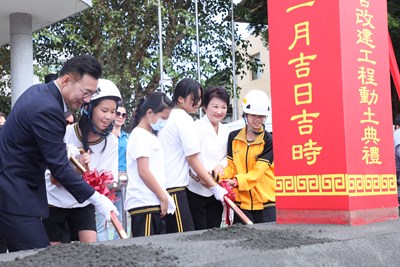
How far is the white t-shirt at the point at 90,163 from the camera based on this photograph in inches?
123

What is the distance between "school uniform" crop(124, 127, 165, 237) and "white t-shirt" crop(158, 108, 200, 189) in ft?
0.81

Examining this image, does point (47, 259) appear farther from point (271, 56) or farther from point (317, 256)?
point (271, 56)

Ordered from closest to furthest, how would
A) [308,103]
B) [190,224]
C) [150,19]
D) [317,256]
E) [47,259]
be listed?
[47,259] → [317,256] → [308,103] → [190,224] → [150,19]

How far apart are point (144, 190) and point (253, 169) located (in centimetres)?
92

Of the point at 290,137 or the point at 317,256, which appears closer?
the point at 317,256

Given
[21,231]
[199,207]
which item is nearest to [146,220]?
[199,207]

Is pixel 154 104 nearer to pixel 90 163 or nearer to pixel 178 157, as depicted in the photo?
pixel 178 157

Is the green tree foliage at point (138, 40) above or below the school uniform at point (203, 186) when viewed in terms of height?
above

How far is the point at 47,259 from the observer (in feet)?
5.75

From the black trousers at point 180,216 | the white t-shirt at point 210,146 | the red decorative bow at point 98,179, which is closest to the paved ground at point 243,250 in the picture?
the red decorative bow at point 98,179

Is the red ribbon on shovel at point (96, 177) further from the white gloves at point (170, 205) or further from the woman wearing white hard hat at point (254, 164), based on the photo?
the woman wearing white hard hat at point (254, 164)

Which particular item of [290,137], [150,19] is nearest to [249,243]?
[290,137]

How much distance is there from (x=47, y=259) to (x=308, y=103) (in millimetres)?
1698

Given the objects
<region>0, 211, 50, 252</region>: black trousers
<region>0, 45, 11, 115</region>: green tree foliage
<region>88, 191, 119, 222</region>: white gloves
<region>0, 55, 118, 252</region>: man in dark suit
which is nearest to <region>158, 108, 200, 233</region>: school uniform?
<region>88, 191, 119, 222</region>: white gloves
